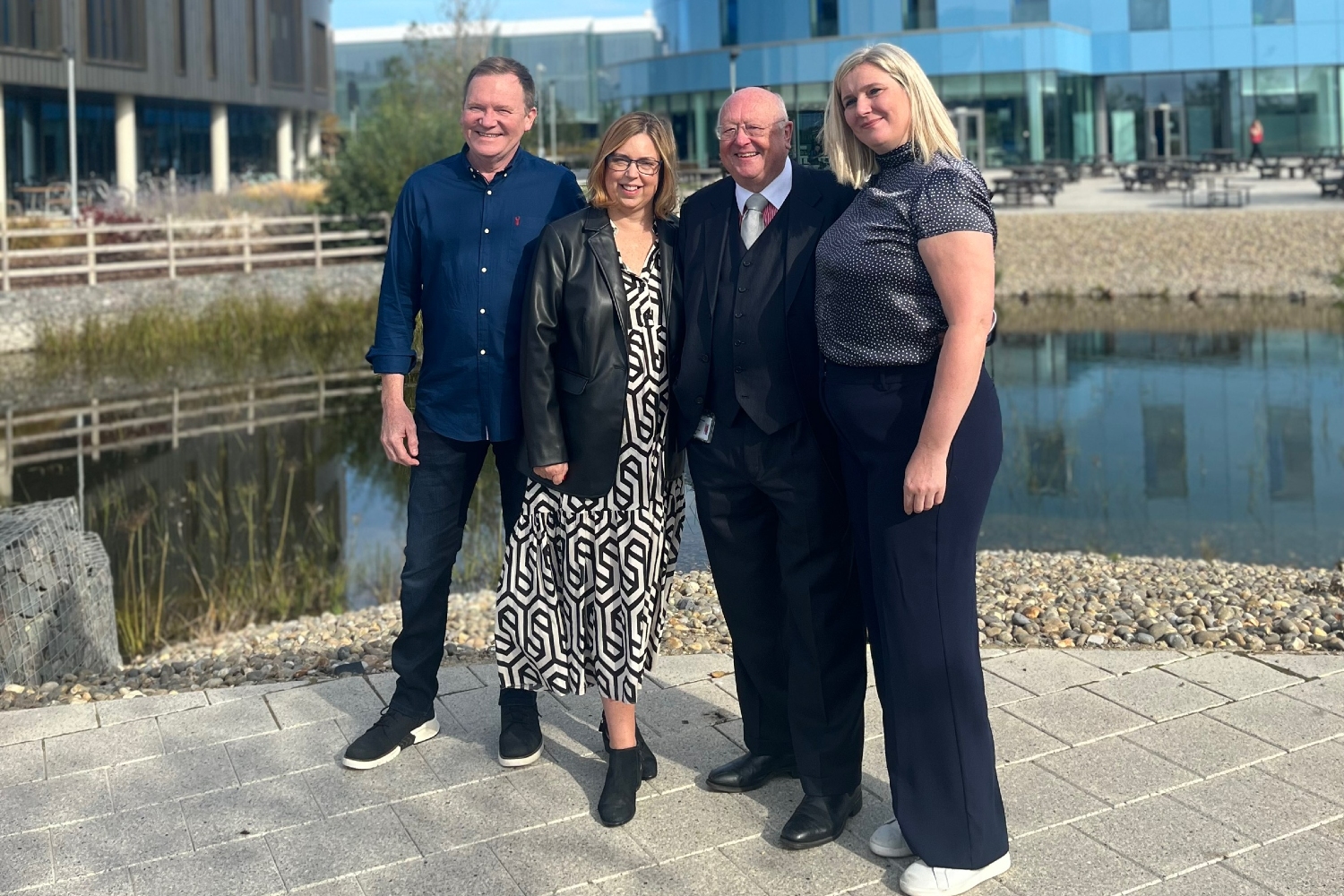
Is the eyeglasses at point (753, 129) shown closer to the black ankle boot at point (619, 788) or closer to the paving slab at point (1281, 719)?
the black ankle boot at point (619, 788)

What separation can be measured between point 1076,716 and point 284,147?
2086 inches

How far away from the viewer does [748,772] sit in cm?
376

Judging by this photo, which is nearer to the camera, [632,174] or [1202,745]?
[632,174]

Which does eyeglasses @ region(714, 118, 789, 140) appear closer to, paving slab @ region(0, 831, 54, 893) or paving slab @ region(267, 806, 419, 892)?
paving slab @ region(267, 806, 419, 892)

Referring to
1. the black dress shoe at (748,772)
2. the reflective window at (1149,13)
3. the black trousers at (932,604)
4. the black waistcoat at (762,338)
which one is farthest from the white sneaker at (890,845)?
the reflective window at (1149,13)

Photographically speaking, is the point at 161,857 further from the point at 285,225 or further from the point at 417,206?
the point at 285,225

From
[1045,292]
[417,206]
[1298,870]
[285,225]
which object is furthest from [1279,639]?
[285,225]

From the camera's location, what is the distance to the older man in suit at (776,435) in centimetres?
343

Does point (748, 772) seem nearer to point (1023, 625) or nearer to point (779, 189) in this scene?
point (779, 189)

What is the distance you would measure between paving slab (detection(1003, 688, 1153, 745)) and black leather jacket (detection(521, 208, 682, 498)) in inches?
58.3

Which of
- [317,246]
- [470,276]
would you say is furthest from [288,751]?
[317,246]

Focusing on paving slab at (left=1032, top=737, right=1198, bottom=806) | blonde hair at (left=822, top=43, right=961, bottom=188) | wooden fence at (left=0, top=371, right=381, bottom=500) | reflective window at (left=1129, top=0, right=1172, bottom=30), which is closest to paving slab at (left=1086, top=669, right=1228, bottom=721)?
paving slab at (left=1032, top=737, right=1198, bottom=806)

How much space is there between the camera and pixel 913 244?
312 cm

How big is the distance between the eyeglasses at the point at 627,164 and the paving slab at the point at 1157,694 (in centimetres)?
211
